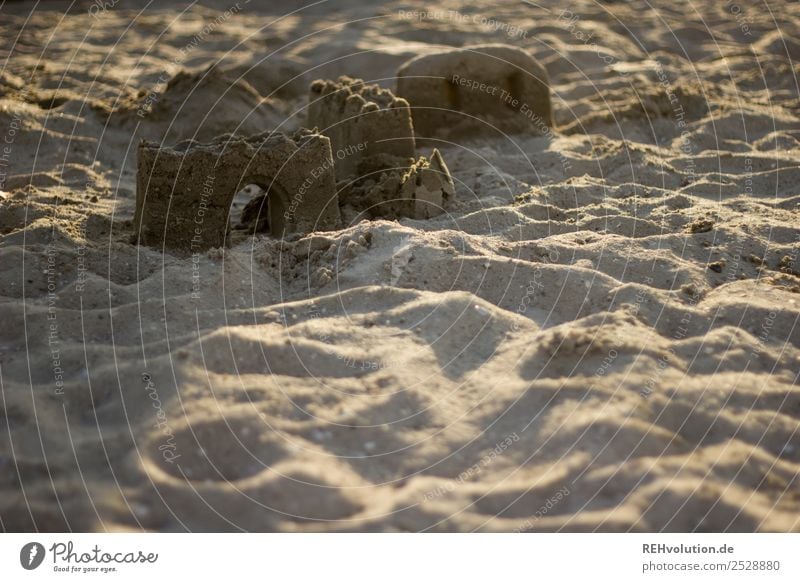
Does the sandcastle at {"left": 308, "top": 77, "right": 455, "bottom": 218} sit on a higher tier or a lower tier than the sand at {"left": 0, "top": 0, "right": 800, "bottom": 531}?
higher

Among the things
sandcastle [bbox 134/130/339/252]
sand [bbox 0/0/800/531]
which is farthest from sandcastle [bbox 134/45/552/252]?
sand [bbox 0/0/800/531]

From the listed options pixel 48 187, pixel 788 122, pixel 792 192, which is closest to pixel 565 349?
pixel 792 192

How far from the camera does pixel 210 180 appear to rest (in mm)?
5297

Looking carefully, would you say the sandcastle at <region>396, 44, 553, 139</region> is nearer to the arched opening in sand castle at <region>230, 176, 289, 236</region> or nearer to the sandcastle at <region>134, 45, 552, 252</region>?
the sandcastle at <region>134, 45, 552, 252</region>

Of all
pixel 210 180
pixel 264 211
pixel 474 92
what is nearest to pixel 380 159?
pixel 264 211

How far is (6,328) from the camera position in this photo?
4035 mm

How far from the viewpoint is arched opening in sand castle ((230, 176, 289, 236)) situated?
554cm

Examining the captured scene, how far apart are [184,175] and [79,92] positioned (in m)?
5.38

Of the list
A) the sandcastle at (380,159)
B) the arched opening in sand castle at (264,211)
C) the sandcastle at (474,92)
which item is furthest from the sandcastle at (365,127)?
the sandcastle at (474,92)

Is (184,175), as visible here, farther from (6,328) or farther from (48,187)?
(48,187)

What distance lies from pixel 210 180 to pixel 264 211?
961 millimetres

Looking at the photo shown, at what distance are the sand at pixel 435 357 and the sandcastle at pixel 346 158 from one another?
0.23 meters

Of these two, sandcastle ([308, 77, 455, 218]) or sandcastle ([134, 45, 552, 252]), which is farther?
sandcastle ([308, 77, 455, 218])

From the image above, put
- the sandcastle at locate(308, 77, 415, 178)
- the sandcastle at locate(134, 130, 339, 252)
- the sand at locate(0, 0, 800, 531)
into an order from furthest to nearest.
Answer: the sandcastle at locate(308, 77, 415, 178) < the sandcastle at locate(134, 130, 339, 252) < the sand at locate(0, 0, 800, 531)
